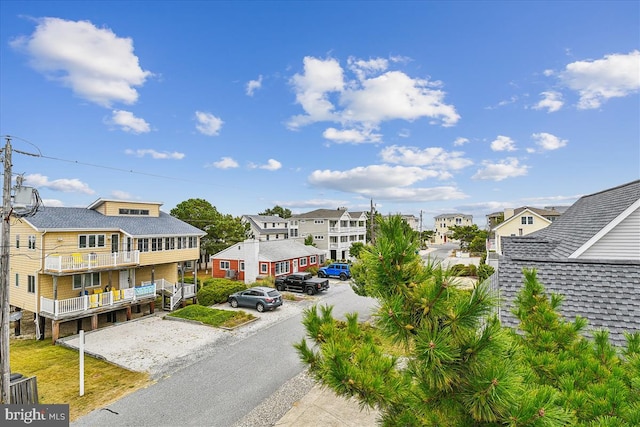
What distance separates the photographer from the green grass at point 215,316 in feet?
55.3

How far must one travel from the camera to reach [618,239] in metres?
8.59

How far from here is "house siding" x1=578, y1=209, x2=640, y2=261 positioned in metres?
8.39

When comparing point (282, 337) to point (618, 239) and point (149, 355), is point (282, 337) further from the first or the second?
point (618, 239)

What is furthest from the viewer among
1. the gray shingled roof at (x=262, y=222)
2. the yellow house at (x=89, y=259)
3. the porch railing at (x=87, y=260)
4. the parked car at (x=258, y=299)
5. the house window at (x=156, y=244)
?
the gray shingled roof at (x=262, y=222)

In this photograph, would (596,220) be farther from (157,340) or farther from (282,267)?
(282,267)

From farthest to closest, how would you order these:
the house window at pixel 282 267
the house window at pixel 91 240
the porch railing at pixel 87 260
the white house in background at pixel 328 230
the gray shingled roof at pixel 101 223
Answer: the white house in background at pixel 328 230, the house window at pixel 282 267, the house window at pixel 91 240, the gray shingled roof at pixel 101 223, the porch railing at pixel 87 260

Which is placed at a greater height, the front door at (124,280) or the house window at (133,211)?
the house window at (133,211)

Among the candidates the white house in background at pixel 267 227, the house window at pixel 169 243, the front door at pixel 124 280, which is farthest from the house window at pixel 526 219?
the front door at pixel 124 280

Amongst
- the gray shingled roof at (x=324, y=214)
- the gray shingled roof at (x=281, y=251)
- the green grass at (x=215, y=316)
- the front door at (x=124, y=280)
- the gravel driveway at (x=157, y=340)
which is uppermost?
the gray shingled roof at (x=324, y=214)

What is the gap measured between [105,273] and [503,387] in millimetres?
22341

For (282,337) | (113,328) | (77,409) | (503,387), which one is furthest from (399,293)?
(113,328)

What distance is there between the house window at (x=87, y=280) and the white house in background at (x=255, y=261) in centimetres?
1159

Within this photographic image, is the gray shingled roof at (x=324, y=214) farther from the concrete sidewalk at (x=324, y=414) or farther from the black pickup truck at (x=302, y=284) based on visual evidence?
the concrete sidewalk at (x=324, y=414)

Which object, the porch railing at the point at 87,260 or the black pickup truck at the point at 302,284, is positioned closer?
the porch railing at the point at 87,260
